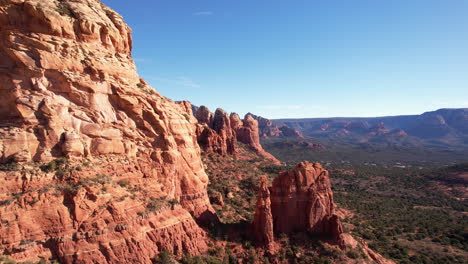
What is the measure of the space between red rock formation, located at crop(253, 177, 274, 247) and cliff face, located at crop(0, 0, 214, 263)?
6.47m

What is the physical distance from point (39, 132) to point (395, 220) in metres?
67.2

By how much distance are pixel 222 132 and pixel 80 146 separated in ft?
195

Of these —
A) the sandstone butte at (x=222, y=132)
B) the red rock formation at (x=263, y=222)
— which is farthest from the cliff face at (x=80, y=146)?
the sandstone butte at (x=222, y=132)

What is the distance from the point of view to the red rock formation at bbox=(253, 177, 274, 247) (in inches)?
1227

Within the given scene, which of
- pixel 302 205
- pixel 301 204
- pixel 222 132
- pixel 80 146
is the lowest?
pixel 302 205

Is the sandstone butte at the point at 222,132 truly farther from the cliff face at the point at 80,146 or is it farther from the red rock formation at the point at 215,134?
the cliff face at the point at 80,146

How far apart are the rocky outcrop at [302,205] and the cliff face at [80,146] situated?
9.97 meters

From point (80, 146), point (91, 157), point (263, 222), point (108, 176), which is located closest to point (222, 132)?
point (263, 222)

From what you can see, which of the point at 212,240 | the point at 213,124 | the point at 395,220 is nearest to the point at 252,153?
the point at 213,124

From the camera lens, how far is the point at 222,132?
82.7 metres

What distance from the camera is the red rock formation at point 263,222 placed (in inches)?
1227

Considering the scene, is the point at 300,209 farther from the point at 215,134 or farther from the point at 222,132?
the point at 222,132

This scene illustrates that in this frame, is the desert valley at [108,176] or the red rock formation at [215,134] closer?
the desert valley at [108,176]

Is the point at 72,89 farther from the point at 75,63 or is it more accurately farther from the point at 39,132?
the point at 39,132
